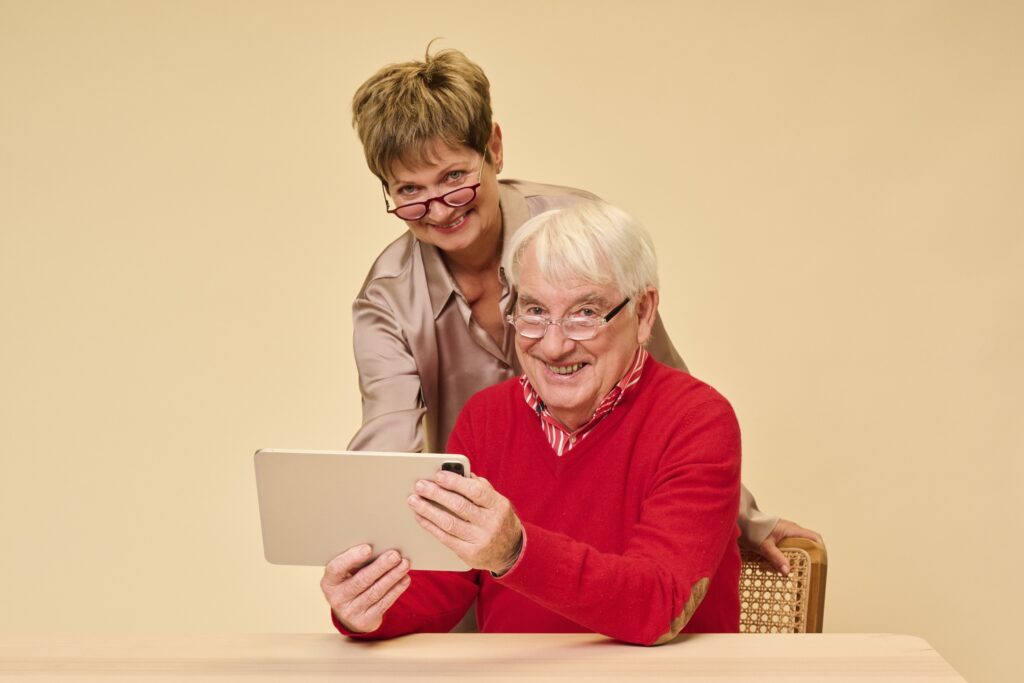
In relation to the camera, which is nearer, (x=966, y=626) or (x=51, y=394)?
(x=966, y=626)

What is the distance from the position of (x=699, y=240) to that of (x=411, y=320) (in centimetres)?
141

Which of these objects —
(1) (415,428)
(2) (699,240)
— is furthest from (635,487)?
A: (2) (699,240)

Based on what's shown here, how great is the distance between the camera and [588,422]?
75.6 inches

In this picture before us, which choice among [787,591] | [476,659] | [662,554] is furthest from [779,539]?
[476,659]

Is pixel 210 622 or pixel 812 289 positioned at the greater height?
pixel 812 289

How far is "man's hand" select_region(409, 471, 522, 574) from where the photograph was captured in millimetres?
1461

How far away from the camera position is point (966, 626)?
3.41 metres

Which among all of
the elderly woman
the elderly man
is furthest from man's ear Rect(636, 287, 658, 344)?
the elderly woman

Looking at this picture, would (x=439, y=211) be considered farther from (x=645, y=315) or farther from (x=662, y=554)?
(x=662, y=554)

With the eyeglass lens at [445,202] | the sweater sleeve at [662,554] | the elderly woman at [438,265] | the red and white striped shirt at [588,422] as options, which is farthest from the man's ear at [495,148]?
the sweater sleeve at [662,554]

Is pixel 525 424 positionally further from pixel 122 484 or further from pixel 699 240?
pixel 122 484

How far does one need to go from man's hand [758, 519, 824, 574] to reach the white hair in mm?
608

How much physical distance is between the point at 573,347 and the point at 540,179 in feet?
5.98

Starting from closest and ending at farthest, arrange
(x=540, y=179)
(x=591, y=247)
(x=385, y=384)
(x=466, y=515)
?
(x=466, y=515), (x=591, y=247), (x=385, y=384), (x=540, y=179)
